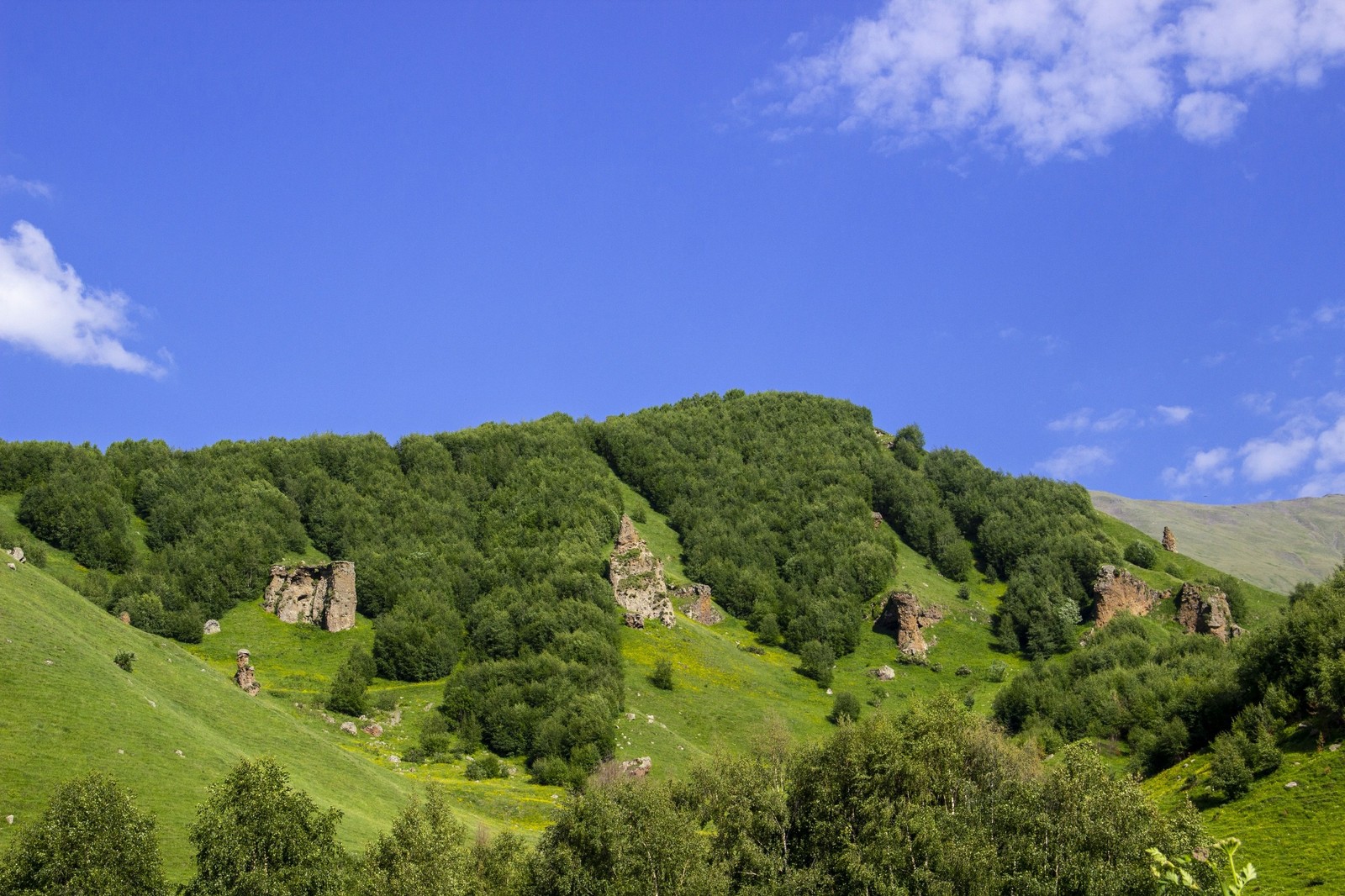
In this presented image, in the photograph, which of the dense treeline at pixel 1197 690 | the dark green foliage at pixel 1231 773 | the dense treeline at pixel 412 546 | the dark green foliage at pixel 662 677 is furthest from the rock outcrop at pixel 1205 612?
the dense treeline at pixel 412 546

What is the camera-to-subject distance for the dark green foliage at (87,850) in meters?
43.3

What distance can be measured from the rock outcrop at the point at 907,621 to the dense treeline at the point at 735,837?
8413 centimetres

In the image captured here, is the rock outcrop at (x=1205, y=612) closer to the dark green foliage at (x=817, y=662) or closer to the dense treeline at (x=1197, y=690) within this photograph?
the dense treeline at (x=1197, y=690)

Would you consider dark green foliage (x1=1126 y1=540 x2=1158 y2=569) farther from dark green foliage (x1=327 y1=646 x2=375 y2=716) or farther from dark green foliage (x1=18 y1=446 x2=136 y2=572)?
dark green foliage (x1=18 y1=446 x2=136 y2=572)

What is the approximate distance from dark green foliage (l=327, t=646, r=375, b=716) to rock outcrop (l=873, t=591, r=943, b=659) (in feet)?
266

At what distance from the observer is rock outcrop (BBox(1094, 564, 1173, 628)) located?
157000mm

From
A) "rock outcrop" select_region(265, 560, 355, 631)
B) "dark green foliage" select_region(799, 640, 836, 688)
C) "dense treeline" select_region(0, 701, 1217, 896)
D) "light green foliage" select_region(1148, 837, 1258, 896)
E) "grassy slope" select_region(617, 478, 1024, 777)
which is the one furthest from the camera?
"dark green foliage" select_region(799, 640, 836, 688)

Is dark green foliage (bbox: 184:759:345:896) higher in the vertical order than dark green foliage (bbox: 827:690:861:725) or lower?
lower

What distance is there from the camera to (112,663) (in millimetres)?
73812

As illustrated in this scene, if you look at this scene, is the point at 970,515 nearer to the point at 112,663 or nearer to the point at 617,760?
the point at 617,760

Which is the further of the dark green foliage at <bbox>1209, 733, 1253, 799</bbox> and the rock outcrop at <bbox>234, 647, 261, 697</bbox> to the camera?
the rock outcrop at <bbox>234, 647, 261, 697</bbox>

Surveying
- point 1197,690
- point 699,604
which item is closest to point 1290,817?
point 1197,690

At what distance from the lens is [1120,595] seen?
15812cm

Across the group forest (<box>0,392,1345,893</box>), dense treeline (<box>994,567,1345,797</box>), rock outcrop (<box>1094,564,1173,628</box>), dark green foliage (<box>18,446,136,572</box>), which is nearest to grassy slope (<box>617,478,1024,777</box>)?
forest (<box>0,392,1345,893</box>)
